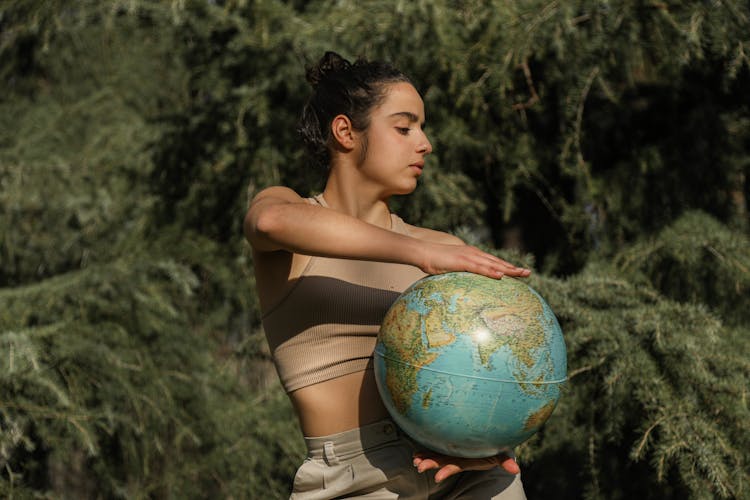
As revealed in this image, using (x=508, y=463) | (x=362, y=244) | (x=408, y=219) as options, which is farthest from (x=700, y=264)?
(x=362, y=244)

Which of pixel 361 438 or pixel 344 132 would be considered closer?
pixel 361 438

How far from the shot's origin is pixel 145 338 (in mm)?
5359

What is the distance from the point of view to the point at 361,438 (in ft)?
8.11

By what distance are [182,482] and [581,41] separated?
3105 mm

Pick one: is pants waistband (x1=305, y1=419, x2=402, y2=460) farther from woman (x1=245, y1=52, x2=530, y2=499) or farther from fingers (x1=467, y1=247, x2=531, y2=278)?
fingers (x1=467, y1=247, x2=531, y2=278)

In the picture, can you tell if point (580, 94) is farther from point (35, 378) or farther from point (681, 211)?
point (35, 378)

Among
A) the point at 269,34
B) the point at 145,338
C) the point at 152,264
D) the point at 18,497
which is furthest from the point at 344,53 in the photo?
the point at 18,497

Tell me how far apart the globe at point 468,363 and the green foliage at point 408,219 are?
1.56 meters

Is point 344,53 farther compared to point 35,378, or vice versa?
point 344,53

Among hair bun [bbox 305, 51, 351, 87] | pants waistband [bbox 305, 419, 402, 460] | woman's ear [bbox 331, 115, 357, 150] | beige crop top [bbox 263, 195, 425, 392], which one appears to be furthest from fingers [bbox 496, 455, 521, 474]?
hair bun [bbox 305, 51, 351, 87]

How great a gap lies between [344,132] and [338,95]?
5.0 inches

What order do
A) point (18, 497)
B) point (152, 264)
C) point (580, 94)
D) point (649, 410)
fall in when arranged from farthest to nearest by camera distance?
point (152, 264)
point (580, 94)
point (18, 497)
point (649, 410)

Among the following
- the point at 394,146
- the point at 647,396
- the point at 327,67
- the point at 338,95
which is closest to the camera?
the point at 394,146

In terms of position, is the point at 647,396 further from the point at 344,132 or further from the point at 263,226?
the point at 263,226
